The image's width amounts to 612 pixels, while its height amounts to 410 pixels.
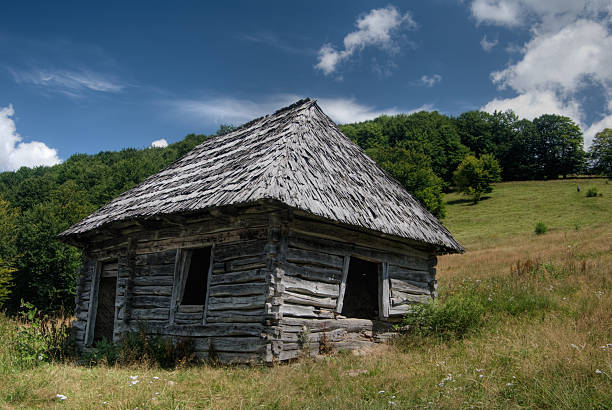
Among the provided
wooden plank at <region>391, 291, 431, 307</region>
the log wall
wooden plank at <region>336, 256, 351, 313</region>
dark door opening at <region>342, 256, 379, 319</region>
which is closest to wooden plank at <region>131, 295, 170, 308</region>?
the log wall

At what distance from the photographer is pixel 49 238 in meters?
26.1

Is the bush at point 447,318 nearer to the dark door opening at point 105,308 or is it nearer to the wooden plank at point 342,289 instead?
the wooden plank at point 342,289

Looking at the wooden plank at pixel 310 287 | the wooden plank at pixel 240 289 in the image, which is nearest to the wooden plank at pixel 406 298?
the wooden plank at pixel 310 287

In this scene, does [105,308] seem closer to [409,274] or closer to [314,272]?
[314,272]

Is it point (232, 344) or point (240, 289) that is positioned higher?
point (240, 289)

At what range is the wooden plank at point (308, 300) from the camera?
22.0 ft

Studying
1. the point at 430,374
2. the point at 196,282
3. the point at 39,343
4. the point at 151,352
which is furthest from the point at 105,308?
the point at 430,374

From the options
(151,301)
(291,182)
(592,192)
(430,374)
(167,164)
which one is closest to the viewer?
(430,374)

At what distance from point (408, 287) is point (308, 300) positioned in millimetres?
3064

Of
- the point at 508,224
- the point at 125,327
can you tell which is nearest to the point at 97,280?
the point at 125,327

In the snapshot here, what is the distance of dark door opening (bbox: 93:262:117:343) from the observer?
1029 cm

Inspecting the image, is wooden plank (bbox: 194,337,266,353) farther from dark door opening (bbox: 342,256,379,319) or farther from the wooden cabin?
dark door opening (bbox: 342,256,379,319)

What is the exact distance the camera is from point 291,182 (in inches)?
261

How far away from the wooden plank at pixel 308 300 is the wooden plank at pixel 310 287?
0.06 meters
